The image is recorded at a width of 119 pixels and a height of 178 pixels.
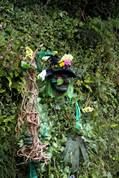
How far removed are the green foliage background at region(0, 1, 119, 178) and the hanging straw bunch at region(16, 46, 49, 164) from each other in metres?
0.22

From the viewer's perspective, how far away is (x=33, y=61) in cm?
322

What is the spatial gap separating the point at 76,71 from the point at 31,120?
152cm

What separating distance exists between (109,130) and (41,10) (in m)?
1.64

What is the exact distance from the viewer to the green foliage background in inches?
142

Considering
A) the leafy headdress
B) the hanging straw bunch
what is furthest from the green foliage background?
the leafy headdress

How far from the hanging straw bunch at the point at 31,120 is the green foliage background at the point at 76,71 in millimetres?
217

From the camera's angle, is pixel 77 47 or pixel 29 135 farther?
pixel 77 47

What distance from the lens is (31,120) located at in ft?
10.5

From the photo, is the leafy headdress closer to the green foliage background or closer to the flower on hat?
the flower on hat

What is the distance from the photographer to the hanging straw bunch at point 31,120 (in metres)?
3.17

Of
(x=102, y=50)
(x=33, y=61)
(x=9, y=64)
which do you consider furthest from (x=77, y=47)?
(x=33, y=61)

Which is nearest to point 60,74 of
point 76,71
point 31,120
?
point 31,120

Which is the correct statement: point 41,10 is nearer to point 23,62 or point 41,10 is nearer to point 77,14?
point 77,14

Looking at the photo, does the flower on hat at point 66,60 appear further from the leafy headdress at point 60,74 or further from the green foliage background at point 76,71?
the green foliage background at point 76,71
